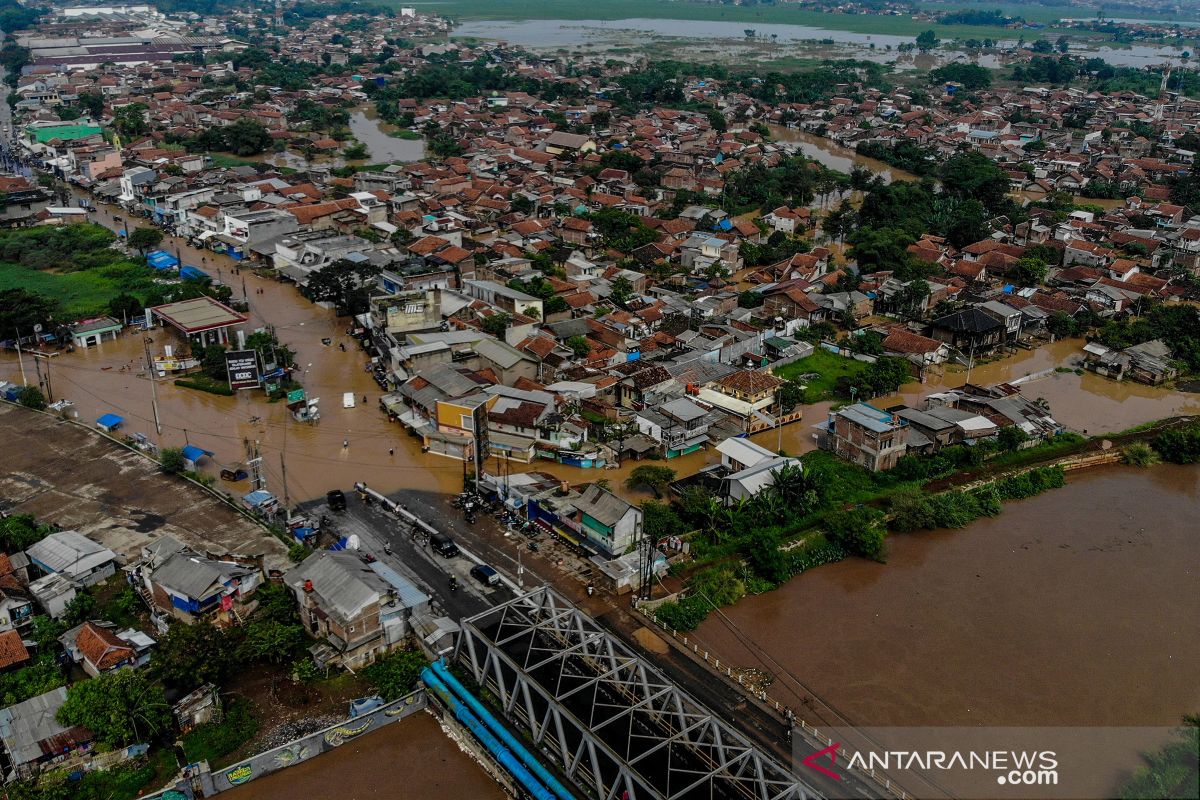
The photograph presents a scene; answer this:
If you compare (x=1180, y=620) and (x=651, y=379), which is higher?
(x=651, y=379)

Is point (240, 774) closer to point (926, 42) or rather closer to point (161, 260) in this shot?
point (161, 260)

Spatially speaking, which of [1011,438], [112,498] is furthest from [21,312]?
[1011,438]

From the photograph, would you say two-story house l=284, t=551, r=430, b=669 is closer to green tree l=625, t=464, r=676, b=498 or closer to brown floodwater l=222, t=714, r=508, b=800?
brown floodwater l=222, t=714, r=508, b=800

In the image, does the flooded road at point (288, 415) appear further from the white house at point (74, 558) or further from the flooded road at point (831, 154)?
the flooded road at point (831, 154)

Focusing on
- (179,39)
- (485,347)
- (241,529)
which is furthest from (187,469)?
(179,39)

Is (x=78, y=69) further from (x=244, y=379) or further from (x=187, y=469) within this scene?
(x=187, y=469)

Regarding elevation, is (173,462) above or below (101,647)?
above
